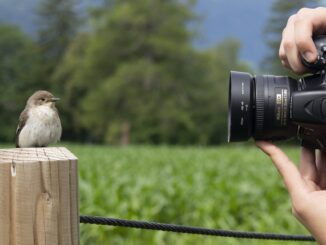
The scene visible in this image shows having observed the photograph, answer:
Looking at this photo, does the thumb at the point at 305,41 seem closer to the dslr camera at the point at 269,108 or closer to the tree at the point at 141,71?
the dslr camera at the point at 269,108

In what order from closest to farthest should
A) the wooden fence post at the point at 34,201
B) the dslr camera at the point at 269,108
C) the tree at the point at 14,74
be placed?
the wooden fence post at the point at 34,201
the dslr camera at the point at 269,108
the tree at the point at 14,74

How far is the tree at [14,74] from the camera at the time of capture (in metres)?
42.5

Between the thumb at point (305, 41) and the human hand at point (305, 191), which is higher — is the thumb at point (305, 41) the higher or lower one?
the higher one

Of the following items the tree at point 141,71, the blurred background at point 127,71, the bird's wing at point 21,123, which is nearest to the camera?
the bird's wing at point 21,123

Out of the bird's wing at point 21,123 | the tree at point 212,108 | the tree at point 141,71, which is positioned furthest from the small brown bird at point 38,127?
the tree at point 212,108

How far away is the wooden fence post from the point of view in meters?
1.28

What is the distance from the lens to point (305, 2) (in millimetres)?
43719

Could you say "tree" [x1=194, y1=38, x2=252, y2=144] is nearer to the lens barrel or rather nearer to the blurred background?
the blurred background

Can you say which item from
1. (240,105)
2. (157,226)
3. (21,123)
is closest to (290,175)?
(240,105)

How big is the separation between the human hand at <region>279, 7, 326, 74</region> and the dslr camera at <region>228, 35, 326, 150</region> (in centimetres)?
5

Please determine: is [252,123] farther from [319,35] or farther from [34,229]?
[34,229]

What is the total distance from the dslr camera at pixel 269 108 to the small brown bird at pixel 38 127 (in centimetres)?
112

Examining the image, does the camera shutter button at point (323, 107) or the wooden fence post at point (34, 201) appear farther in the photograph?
the camera shutter button at point (323, 107)

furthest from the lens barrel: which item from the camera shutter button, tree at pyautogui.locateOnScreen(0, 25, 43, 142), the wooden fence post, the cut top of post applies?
tree at pyautogui.locateOnScreen(0, 25, 43, 142)
